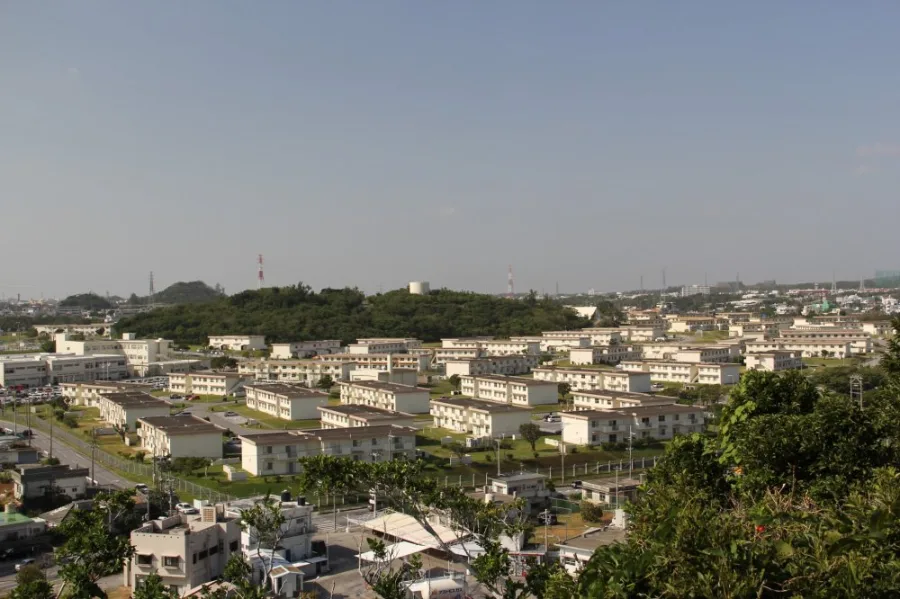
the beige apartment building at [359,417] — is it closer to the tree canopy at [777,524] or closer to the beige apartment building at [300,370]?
the beige apartment building at [300,370]

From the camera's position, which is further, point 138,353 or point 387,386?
point 138,353

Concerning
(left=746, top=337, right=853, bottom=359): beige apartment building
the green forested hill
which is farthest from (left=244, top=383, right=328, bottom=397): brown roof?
(left=746, top=337, right=853, bottom=359): beige apartment building

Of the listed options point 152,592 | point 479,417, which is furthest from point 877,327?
point 152,592

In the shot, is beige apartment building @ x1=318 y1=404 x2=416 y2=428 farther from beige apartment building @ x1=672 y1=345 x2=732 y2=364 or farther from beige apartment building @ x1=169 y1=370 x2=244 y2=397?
beige apartment building @ x1=672 y1=345 x2=732 y2=364

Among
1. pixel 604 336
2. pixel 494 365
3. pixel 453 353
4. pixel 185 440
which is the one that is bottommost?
pixel 185 440

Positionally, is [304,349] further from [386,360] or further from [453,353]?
[386,360]

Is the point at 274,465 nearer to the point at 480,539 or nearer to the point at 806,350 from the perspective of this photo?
the point at 480,539

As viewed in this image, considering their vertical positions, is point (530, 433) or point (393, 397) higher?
point (393, 397)
